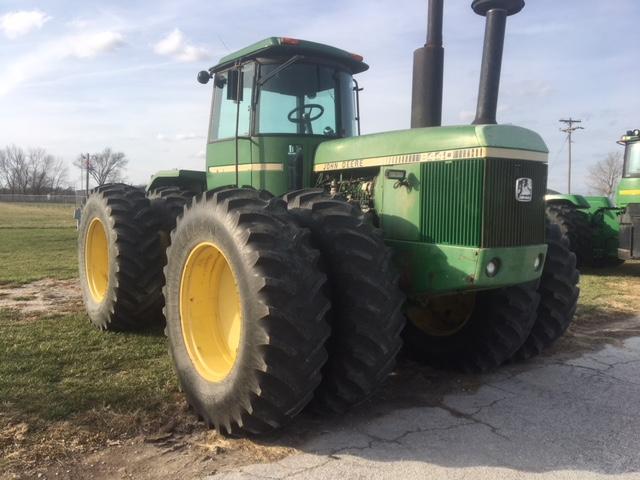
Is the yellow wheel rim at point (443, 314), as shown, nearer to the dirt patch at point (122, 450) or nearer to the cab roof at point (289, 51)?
the dirt patch at point (122, 450)

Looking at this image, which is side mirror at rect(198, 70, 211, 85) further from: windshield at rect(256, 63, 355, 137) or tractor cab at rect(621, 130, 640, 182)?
tractor cab at rect(621, 130, 640, 182)

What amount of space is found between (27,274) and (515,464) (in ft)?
28.1

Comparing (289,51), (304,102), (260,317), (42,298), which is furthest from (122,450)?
(42,298)

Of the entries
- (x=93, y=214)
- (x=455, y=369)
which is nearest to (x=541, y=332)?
(x=455, y=369)

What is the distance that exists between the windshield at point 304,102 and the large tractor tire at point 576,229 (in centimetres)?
686

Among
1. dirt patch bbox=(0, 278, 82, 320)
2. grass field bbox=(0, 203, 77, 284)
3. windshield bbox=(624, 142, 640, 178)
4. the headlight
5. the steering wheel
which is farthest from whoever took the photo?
windshield bbox=(624, 142, 640, 178)

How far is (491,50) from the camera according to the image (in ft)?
17.2

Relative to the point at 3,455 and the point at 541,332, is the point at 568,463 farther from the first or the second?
the point at 3,455

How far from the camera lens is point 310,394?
3.34 m

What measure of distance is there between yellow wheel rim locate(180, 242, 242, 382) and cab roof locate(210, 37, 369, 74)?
1991 millimetres

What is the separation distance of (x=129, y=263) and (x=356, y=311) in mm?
2881

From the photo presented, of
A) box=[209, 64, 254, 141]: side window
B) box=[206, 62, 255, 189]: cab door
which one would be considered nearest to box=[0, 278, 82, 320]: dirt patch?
box=[206, 62, 255, 189]: cab door

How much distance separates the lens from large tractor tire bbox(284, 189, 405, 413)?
Answer: 3453 mm

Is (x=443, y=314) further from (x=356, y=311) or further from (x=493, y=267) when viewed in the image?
(x=356, y=311)
